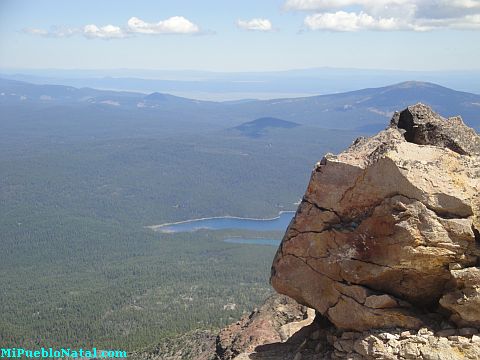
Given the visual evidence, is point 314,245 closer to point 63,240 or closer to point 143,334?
point 143,334

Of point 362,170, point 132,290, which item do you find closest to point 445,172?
point 362,170

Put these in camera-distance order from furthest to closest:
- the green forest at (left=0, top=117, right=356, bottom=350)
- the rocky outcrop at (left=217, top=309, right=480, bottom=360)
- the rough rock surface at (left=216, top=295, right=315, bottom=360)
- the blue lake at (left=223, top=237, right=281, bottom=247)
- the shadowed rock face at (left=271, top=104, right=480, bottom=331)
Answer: the blue lake at (left=223, top=237, right=281, bottom=247), the green forest at (left=0, top=117, right=356, bottom=350), the rough rock surface at (left=216, top=295, right=315, bottom=360), the shadowed rock face at (left=271, top=104, right=480, bottom=331), the rocky outcrop at (left=217, top=309, right=480, bottom=360)

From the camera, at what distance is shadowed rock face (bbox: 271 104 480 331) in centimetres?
1563

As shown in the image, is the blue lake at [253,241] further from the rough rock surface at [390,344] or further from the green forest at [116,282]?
the rough rock surface at [390,344]

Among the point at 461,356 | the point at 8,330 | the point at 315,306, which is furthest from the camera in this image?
the point at 8,330

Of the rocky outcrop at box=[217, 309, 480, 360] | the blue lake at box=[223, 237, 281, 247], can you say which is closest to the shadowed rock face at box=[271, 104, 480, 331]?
the rocky outcrop at box=[217, 309, 480, 360]

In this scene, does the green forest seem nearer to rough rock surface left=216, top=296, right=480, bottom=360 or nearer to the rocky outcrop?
rough rock surface left=216, top=296, right=480, bottom=360

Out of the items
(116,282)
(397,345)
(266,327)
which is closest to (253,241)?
(116,282)

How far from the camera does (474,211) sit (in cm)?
1590

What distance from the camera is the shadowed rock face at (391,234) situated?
15.6m

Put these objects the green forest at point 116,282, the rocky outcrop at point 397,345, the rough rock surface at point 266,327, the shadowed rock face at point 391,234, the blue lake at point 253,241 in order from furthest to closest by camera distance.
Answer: the blue lake at point 253,241, the green forest at point 116,282, the rough rock surface at point 266,327, the shadowed rock face at point 391,234, the rocky outcrop at point 397,345

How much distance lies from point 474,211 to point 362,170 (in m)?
3.51

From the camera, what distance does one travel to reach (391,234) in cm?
1606

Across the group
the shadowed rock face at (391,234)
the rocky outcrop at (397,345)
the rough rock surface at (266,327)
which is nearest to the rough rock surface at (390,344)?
the rocky outcrop at (397,345)
